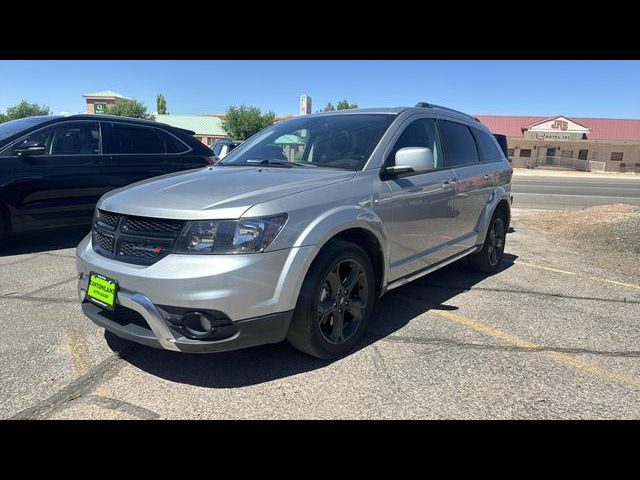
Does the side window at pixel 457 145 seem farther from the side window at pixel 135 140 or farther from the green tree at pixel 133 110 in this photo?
the green tree at pixel 133 110

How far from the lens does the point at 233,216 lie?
269cm

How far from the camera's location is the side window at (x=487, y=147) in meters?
5.55

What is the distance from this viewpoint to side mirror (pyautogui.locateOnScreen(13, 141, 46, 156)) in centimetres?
585

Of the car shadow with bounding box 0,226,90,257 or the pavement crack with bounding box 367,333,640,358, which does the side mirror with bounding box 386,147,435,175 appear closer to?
the pavement crack with bounding box 367,333,640,358

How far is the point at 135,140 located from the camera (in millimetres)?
7035

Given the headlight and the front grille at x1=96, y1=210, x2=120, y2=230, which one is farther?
the front grille at x1=96, y1=210, x2=120, y2=230

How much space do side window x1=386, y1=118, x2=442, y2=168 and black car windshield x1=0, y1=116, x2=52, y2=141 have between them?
4.99 metres

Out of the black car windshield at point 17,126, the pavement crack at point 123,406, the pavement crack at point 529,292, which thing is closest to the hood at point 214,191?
the pavement crack at point 123,406

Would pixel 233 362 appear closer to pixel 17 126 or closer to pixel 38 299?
pixel 38 299

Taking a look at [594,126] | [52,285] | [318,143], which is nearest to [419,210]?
[318,143]

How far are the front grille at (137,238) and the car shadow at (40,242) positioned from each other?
3786 mm

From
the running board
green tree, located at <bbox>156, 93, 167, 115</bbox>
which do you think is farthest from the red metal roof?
green tree, located at <bbox>156, 93, 167, 115</bbox>
